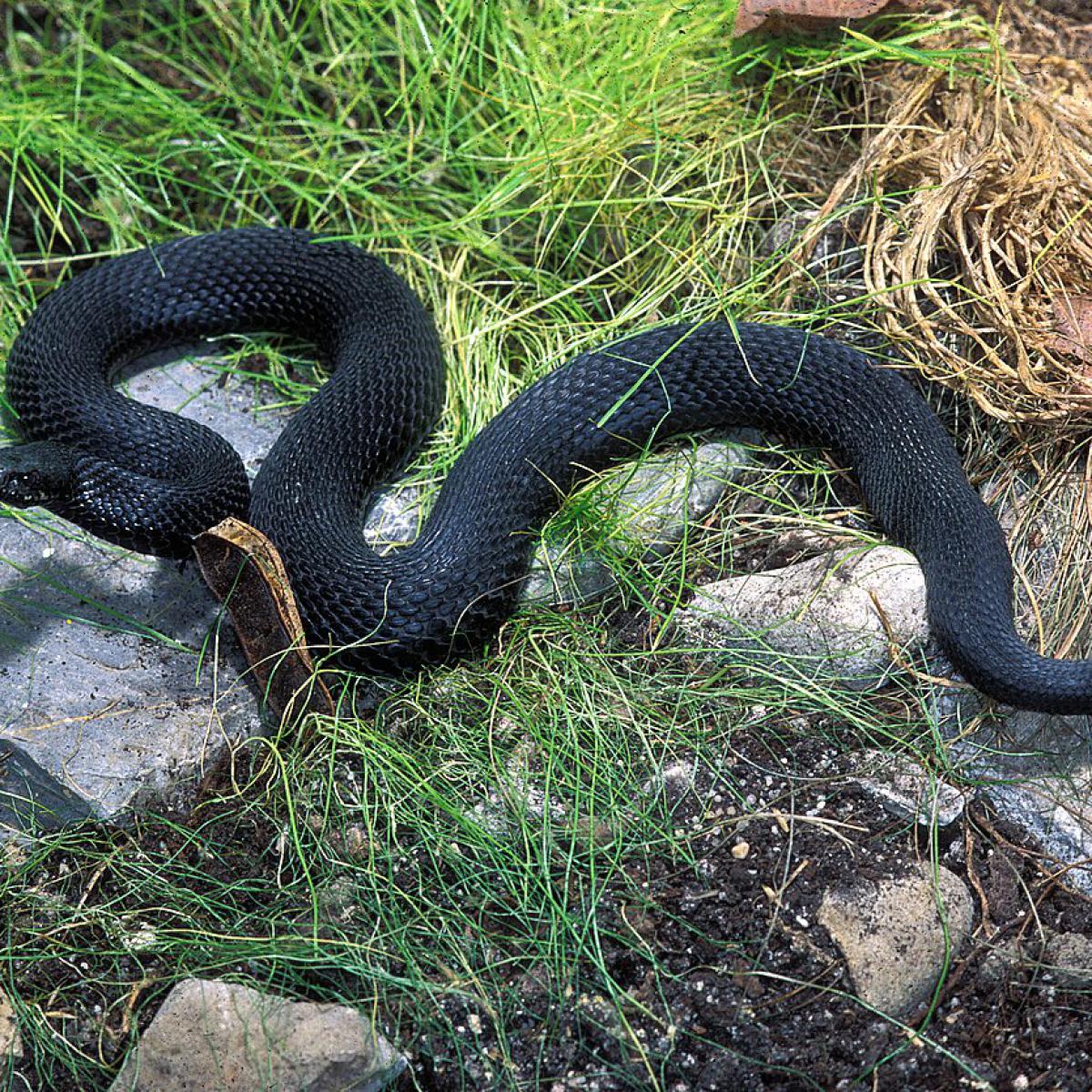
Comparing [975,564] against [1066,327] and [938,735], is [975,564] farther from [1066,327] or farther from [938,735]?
[1066,327]

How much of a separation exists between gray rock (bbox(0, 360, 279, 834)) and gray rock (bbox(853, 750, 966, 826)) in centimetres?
200

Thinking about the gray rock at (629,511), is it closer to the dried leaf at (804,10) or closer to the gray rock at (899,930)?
the gray rock at (899,930)

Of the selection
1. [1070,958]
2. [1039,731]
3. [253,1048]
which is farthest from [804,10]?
[253,1048]

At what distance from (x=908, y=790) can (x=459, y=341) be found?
2.51 metres

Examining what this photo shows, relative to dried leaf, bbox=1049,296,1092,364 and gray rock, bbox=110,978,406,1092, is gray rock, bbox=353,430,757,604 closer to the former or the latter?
dried leaf, bbox=1049,296,1092,364

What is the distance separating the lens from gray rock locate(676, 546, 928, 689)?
12.7ft

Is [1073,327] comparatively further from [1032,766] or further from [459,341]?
[459,341]

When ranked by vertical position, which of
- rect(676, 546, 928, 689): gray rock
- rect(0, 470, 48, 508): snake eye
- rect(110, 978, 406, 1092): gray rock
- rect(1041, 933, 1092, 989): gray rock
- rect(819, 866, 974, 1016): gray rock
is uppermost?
rect(0, 470, 48, 508): snake eye

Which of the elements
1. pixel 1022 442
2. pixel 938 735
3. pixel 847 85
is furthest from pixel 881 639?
pixel 847 85

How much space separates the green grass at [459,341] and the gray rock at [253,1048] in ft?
0.31

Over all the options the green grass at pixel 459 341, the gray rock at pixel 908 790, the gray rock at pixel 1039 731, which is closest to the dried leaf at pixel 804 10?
the green grass at pixel 459 341

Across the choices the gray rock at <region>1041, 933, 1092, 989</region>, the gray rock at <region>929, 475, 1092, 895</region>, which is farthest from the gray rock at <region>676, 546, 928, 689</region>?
the gray rock at <region>1041, 933, 1092, 989</region>

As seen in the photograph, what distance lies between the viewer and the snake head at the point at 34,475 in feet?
13.4

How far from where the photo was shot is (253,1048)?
3.03 m
